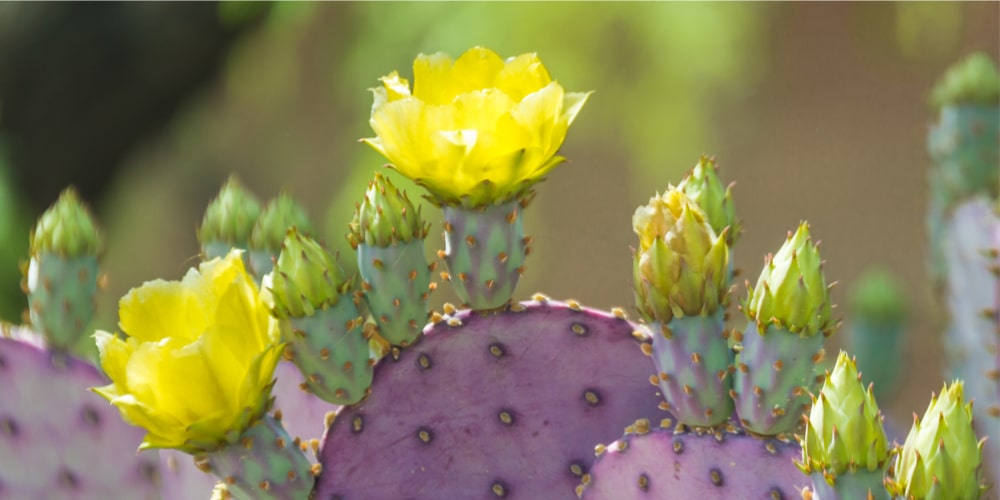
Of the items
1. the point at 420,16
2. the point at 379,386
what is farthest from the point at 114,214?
the point at 379,386

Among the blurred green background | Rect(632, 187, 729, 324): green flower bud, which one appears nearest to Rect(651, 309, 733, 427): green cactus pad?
Rect(632, 187, 729, 324): green flower bud

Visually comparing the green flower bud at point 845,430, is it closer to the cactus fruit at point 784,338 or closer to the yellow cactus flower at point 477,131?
the cactus fruit at point 784,338

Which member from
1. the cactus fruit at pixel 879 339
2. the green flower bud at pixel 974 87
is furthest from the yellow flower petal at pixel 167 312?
the cactus fruit at pixel 879 339

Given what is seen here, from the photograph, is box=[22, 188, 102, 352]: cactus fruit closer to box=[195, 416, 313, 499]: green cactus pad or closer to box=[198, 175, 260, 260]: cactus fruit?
box=[198, 175, 260, 260]: cactus fruit

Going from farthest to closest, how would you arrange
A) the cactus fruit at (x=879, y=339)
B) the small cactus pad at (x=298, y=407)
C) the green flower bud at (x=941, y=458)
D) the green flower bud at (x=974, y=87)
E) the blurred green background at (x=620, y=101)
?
the blurred green background at (x=620, y=101) < the cactus fruit at (x=879, y=339) < the green flower bud at (x=974, y=87) < the small cactus pad at (x=298, y=407) < the green flower bud at (x=941, y=458)

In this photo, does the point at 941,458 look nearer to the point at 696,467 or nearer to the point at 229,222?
the point at 696,467

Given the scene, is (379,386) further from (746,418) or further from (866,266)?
(866,266)

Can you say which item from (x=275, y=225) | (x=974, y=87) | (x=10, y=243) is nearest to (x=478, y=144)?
(x=275, y=225)
